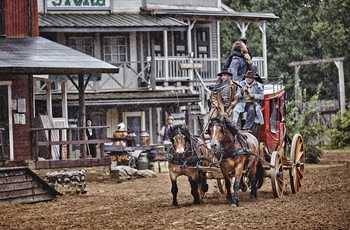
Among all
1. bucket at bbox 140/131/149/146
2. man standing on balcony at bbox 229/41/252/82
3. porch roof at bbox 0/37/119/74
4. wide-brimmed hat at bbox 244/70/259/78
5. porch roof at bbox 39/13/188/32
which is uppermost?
porch roof at bbox 39/13/188/32

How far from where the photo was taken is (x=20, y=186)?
74.2ft

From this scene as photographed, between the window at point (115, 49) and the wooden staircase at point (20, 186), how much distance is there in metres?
19.1

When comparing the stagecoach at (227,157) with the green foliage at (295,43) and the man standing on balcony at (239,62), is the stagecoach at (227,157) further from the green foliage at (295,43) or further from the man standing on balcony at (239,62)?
the green foliage at (295,43)

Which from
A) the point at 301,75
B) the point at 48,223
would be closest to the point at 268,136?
the point at 48,223

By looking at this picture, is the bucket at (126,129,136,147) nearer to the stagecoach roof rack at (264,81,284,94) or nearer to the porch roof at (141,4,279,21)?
the porch roof at (141,4,279,21)

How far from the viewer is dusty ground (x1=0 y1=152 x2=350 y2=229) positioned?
16.2 m

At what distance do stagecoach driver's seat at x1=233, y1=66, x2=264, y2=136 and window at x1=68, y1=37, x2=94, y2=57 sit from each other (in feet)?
68.4

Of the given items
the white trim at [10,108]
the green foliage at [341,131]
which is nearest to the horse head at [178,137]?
the white trim at [10,108]

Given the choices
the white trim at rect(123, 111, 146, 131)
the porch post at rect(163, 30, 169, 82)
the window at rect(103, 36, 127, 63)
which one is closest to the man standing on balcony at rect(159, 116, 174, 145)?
the porch post at rect(163, 30, 169, 82)

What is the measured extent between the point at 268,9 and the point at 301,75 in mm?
4290

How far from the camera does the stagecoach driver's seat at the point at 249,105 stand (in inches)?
822

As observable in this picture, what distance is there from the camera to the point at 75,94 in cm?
3950

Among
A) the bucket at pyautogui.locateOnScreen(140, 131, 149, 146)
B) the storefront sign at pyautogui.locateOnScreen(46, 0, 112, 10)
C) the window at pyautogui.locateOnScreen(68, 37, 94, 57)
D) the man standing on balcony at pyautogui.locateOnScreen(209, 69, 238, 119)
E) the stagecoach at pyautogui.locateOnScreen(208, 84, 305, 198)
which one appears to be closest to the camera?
the man standing on balcony at pyautogui.locateOnScreen(209, 69, 238, 119)

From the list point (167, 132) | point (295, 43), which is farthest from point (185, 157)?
point (295, 43)
